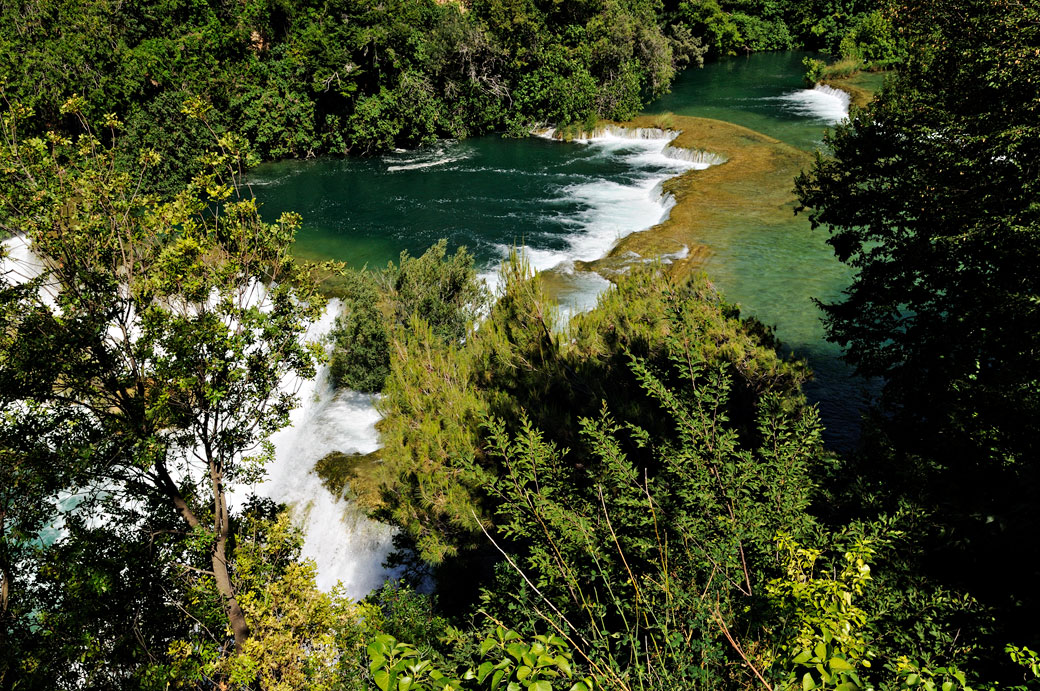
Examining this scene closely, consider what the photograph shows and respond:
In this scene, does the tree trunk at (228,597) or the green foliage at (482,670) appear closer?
the green foliage at (482,670)

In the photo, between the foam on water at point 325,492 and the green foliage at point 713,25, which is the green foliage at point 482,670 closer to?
the foam on water at point 325,492

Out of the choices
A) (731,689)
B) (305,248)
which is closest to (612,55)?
(305,248)

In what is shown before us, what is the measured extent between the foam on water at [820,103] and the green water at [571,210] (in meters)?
0.16

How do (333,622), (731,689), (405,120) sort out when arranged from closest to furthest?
(731,689) < (333,622) < (405,120)

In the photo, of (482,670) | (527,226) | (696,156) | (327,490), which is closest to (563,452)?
(482,670)

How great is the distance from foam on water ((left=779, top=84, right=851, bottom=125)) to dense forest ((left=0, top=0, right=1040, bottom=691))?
22.3 meters

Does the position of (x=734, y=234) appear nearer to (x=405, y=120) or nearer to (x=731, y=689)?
(x=731, y=689)

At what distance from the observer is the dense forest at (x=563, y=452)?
4.80 m

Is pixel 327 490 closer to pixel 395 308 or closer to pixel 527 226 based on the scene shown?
pixel 395 308

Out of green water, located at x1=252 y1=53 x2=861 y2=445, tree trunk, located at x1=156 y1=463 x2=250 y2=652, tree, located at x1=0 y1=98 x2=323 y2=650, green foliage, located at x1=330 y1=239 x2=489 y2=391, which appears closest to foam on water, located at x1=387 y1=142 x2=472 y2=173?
green water, located at x1=252 y1=53 x2=861 y2=445

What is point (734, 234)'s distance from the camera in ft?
63.3

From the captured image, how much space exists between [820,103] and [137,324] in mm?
36309

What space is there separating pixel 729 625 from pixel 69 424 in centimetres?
725

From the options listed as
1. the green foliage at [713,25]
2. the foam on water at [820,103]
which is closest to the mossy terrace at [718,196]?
the foam on water at [820,103]
